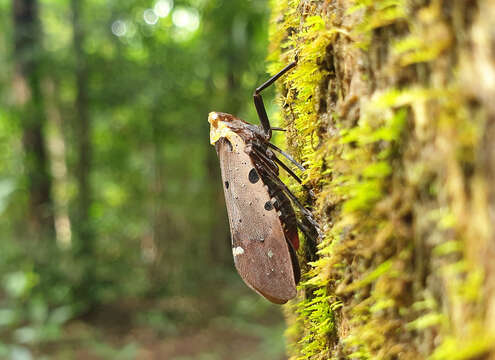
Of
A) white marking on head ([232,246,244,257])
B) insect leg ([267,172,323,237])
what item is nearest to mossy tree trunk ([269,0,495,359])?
insect leg ([267,172,323,237])

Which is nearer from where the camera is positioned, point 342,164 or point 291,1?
point 342,164

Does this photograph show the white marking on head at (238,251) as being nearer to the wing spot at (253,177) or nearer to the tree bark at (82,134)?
the wing spot at (253,177)

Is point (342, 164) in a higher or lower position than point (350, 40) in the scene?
lower

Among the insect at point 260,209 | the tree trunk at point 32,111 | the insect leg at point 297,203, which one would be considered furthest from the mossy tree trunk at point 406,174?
the tree trunk at point 32,111

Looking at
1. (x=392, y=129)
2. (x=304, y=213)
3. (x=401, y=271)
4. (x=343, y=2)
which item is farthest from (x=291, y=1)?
(x=401, y=271)

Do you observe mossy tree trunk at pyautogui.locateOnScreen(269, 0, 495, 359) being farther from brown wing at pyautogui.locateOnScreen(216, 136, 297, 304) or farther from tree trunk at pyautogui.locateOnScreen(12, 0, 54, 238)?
tree trunk at pyautogui.locateOnScreen(12, 0, 54, 238)

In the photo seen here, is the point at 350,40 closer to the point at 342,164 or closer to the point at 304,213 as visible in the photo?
the point at 342,164

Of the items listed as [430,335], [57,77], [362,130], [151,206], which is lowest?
[430,335]
